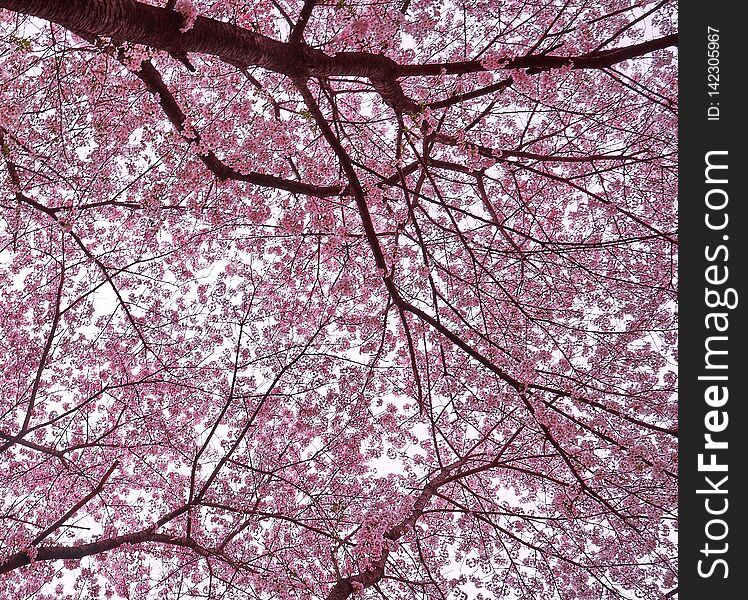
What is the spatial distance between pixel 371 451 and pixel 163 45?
523 centimetres

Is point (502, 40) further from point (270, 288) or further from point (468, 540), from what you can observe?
point (468, 540)

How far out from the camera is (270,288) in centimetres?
676

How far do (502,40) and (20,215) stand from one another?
5.28 meters

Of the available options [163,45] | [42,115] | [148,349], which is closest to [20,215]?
[42,115]

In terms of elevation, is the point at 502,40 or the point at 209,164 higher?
the point at 502,40

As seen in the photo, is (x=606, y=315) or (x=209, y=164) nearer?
(x=209, y=164)

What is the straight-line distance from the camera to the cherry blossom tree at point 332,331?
17.8 ft

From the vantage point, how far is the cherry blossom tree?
5422 mm

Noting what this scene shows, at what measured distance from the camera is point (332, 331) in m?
6.92

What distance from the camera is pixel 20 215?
547 centimetres

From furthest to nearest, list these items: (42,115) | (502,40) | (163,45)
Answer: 1. (502,40)
2. (42,115)
3. (163,45)
